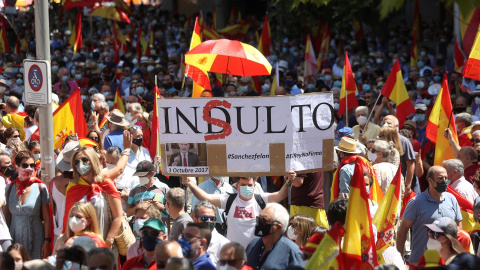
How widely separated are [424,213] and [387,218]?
0.48 m

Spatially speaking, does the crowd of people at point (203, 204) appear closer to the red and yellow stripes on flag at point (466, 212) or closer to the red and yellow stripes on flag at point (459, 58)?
the red and yellow stripes on flag at point (466, 212)

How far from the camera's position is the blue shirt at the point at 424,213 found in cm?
727

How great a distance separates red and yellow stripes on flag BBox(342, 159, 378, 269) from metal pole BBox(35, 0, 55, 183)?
339 cm

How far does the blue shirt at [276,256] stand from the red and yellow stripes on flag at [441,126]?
4.39 meters

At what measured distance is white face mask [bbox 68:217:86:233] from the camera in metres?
6.07

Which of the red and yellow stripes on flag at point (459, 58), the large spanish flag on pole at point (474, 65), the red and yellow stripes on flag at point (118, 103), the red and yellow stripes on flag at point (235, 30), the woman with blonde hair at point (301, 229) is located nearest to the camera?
the woman with blonde hair at point (301, 229)

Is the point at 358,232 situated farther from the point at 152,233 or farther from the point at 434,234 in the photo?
the point at 152,233

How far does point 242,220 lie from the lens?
7262 mm

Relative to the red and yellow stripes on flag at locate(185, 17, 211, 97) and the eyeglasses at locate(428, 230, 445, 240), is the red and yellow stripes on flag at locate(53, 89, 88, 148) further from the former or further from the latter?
the eyeglasses at locate(428, 230, 445, 240)

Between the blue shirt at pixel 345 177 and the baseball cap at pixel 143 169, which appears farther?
the blue shirt at pixel 345 177

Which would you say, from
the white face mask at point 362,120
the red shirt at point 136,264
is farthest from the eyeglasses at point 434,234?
the white face mask at point 362,120

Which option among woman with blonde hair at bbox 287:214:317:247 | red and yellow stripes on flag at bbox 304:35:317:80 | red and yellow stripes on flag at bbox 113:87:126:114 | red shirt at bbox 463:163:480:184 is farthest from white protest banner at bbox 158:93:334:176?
red and yellow stripes on flag at bbox 304:35:317:80

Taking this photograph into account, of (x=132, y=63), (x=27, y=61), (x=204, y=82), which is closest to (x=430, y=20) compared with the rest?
(x=132, y=63)

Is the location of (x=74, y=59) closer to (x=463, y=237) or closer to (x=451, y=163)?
(x=451, y=163)
